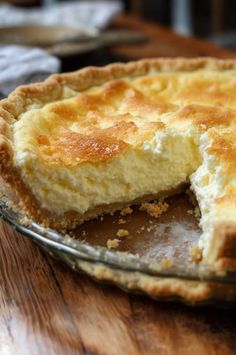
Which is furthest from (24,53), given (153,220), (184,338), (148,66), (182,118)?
(184,338)

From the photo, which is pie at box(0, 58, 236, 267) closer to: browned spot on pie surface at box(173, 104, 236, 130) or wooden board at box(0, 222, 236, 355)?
browned spot on pie surface at box(173, 104, 236, 130)

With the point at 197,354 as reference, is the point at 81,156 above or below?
above

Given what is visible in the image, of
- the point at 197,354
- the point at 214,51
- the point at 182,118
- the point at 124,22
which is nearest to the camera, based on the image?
the point at 197,354

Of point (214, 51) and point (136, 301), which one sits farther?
point (214, 51)

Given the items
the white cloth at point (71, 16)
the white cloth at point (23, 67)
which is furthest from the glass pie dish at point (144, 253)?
the white cloth at point (71, 16)

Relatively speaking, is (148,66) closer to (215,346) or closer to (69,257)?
(69,257)

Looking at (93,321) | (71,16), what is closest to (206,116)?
(93,321)

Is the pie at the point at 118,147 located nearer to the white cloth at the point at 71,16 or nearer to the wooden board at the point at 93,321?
the wooden board at the point at 93,321
